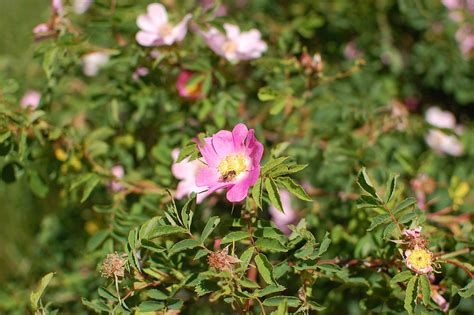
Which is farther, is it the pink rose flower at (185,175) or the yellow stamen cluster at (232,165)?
the pink rose flower at (185,175)

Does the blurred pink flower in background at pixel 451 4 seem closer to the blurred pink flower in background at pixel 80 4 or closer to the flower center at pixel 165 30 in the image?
the flower center at pixel 165 30

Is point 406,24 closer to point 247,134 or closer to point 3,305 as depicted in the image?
point 247,134

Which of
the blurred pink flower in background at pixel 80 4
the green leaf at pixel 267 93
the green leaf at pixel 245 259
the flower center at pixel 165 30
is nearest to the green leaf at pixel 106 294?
the green leaf at pixel 245 259

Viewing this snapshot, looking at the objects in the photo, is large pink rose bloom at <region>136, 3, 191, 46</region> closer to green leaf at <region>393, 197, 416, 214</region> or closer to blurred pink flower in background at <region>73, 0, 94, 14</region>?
blurred pink flower in background at <region>73, 0, 94, 14</region>

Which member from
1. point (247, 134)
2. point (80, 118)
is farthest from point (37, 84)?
point (247, 134)

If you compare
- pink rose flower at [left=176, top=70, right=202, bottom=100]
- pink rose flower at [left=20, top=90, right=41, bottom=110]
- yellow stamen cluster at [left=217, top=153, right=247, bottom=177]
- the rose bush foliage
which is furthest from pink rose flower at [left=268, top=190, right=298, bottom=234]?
pink rose flower at [left=20, top=90, right=41, bottom=110]

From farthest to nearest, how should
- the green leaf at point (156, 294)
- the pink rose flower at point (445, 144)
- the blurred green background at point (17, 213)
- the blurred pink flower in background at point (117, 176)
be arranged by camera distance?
the blurred green background at point (17, 213) < the pink rose flower at point (445, 144) < the blurred pink flower in background at point (117, 176) < the green leaf at point (156, 294)
